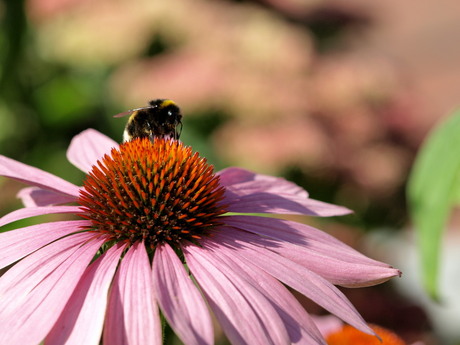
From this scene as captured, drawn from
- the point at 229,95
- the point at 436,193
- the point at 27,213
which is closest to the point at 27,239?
the point at 27,213

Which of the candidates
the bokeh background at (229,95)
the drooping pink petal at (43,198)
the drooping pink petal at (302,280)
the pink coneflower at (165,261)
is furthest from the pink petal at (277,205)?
the bokeh background at (229,95)

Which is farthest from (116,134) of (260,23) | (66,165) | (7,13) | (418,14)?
(418,14)

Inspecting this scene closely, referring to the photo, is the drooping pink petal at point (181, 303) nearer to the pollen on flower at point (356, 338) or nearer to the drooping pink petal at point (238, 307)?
the drooping pink petal at point (238, 307)

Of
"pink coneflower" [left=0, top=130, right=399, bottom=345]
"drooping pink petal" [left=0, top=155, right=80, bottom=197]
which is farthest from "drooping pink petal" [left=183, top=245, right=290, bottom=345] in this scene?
"drooping pink petal" [left=0, top=155, right=80, bottom=197]

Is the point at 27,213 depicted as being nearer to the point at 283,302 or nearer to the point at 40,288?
the point at 40,288

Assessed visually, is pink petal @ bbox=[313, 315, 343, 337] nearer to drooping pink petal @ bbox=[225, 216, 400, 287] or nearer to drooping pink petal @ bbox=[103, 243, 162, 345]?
drooping pink petal @ bbox=[225, 216, 400, 287]

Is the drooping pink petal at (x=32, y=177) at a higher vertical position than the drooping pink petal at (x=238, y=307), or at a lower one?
higher
